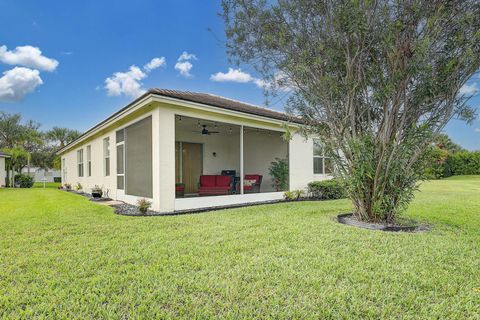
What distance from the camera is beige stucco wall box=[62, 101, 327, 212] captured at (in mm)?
7805

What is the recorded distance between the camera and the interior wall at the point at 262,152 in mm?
14539

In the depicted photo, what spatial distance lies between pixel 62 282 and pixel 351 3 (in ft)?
21.5

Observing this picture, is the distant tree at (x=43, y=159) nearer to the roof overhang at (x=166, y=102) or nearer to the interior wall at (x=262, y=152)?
the roof overhang at (x=166, y=102)

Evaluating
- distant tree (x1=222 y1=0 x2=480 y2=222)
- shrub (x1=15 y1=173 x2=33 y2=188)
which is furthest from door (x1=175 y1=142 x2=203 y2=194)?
shrub (x1=15 y1=173 x2=33 y2=188)

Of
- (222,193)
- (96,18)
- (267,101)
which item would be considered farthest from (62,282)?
(96,18)

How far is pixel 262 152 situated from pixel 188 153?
3.95 meters

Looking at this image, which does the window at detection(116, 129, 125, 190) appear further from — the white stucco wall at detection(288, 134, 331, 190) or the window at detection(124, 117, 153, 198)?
the white stucco wall at detection(288, 134, 331, 190)

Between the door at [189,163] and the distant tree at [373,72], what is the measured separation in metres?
7.70

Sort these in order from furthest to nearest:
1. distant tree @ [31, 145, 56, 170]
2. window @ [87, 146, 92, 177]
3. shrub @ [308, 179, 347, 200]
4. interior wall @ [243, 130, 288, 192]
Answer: distant tree @ [31, 145, 56, 170], window @ [87, 146, 92, 177], interior wall @ [243, 130, 288, 192], shrub @ [308, 179, 347, 200]

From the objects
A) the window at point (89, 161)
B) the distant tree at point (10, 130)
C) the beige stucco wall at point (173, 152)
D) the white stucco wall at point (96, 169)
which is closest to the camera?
the beige stucco wall at point (173, 152)

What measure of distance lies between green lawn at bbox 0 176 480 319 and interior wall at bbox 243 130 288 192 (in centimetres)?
888

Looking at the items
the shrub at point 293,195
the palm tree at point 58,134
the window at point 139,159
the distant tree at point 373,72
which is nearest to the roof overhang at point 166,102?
the window at point 139,159

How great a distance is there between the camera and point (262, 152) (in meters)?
15.0

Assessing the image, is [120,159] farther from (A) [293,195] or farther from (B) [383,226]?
(B) [383,226]
